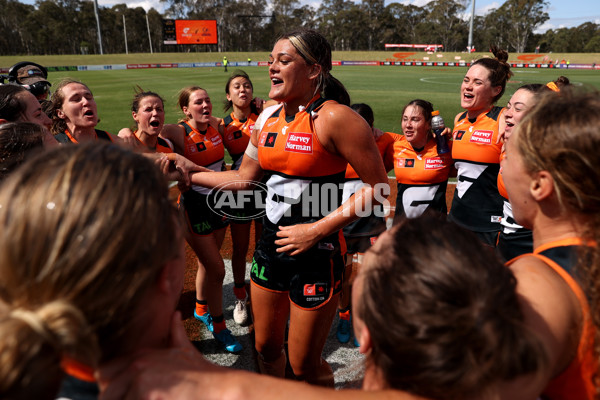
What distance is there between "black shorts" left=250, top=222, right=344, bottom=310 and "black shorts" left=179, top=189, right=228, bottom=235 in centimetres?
141

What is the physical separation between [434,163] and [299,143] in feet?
7.16

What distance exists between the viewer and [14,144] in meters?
2.13

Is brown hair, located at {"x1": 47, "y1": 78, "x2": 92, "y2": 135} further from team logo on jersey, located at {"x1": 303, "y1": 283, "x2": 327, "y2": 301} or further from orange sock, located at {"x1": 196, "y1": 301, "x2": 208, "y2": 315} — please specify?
team logo on jersey, located at {"x1": 303, "y1": 283, "x2": 327, "y2": 301}

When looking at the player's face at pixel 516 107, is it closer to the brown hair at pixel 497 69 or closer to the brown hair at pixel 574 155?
the brown hair at pixel 497 69

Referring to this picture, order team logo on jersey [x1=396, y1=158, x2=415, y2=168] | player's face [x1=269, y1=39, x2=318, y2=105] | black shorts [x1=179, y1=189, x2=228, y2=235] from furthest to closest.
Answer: team logo on jersey [x1=396, y1=158, x2=415, y2=168]
black shorts [x1=179, y1=189, x2=228, y2=235]
player's face [x1=269, y1=39, x2=318, y2=105]

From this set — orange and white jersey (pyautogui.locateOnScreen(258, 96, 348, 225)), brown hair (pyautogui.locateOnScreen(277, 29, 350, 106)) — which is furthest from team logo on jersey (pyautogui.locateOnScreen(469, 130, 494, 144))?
orange and white jersey (pyautogui.locateOnScreen(258, 96, 348, 225))

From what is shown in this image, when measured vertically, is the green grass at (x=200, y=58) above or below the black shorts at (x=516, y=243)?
above

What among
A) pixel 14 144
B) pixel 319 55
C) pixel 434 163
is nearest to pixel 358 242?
pixel 434 163

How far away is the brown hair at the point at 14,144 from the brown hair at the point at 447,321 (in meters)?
2.05

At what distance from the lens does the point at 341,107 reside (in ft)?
7.86

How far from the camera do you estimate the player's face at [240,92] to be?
511 centimetres

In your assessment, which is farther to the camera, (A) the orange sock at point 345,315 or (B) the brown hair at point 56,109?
(A) the orange sock at point 345,315

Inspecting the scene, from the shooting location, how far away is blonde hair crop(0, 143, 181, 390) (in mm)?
803

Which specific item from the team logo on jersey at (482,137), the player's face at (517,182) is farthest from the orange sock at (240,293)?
the player's face at (517,182)
